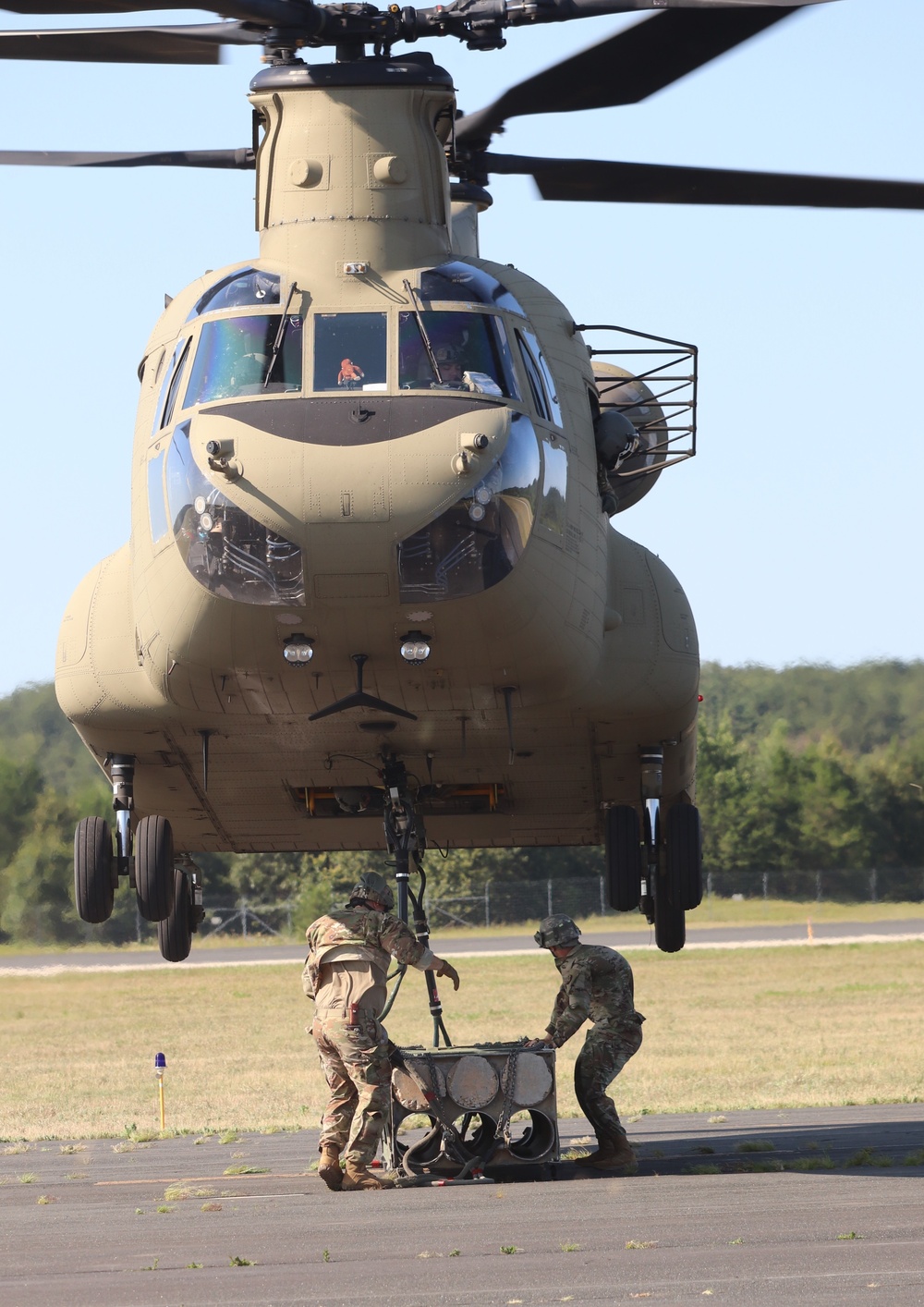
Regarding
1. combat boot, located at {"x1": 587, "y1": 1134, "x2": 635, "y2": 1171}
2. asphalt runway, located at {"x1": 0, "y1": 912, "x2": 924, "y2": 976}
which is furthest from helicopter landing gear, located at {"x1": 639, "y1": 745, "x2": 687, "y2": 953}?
asphalt runway, located at {"x1": 0, "y1": 912, "x2": 924, "y2": 976}

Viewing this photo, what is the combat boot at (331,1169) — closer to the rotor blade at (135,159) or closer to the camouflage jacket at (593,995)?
the camouflage jacket at (593,995)

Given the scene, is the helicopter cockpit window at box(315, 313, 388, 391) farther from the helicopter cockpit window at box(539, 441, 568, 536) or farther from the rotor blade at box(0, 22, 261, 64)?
the rotor blade at box(0, 22, 261, 64)

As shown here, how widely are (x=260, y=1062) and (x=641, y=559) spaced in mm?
13621

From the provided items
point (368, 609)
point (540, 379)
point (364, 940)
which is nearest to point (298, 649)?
point (368, 609)

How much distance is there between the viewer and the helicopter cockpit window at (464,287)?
11.9 m

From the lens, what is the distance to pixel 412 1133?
15414 millimetres

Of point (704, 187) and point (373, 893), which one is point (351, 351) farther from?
point (704, 187)

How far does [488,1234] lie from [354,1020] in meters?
2.70

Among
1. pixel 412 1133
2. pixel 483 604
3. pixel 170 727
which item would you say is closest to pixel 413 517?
pixel 483 604

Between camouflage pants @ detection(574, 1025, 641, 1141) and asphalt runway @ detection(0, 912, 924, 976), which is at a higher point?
asphalt runway @ detection(0, 912, 924, 976)

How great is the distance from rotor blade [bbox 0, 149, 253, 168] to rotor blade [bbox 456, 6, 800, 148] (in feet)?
7.42

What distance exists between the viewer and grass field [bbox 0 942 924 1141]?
19.3 meters

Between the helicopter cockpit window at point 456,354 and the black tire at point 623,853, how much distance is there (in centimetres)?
359

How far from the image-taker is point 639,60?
13.2 m
